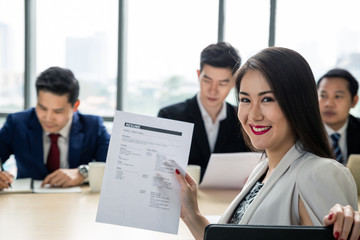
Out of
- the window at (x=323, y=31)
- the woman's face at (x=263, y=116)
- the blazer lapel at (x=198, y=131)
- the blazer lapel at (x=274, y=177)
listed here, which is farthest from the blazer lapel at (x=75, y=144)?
the window at (x=323, y=31)

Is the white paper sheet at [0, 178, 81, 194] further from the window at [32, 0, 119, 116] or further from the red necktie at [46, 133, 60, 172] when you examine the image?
the window at [32, 0, 119, 116]

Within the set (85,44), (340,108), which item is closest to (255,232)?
(340,108)

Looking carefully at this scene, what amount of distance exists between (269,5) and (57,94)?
9.37 feet

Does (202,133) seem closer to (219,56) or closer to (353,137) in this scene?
(219,56)

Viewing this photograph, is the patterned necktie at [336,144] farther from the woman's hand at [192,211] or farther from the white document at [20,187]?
the white document at [20,187]

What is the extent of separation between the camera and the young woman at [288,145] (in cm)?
123

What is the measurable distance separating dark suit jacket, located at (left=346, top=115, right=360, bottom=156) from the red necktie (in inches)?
76.8

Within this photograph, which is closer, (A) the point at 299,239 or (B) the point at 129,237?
(A) the point at 299,239

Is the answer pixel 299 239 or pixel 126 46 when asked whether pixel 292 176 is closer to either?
pixel 299 239

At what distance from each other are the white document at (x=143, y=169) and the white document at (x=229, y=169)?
862 millimetres

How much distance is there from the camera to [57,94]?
2.83 metres

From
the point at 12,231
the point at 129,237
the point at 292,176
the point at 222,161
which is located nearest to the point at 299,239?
the point at 292,176

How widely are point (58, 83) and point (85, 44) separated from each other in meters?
2.23

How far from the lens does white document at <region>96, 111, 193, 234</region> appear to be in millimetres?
1452
